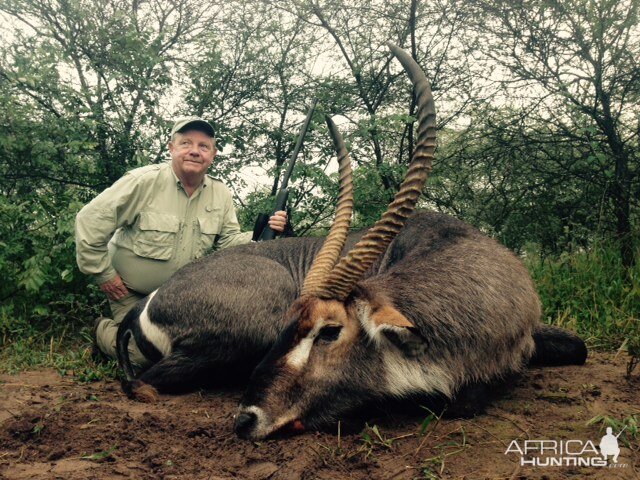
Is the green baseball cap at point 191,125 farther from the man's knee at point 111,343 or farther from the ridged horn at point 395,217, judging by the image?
the ridged horn at point 395,217

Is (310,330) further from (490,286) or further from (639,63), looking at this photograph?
(639,63)

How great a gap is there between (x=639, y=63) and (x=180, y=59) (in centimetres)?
467

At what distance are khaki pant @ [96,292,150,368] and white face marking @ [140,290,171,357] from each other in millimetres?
233

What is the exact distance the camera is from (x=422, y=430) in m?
2.47

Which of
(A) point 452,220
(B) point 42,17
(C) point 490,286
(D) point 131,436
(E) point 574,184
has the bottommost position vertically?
(D) point 131,436

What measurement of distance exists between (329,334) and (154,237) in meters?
2.14

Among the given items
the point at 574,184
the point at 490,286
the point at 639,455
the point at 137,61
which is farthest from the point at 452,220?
the point at 137,61

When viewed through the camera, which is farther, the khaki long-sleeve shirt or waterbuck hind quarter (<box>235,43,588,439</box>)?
the khaki long-sleeve shirt

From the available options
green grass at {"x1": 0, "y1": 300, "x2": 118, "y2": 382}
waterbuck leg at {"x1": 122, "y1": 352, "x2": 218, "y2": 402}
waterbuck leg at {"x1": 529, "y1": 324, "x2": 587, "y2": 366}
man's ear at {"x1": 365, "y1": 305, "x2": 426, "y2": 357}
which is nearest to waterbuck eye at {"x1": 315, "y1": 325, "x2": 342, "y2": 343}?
man's ear at {"x1": 365, "y1": 305, "x2": 426, "y2": 357}

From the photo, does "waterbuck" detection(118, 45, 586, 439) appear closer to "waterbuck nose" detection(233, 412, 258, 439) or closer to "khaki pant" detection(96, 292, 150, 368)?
"waterbuck nose" detection(233, 412, 258, 439)

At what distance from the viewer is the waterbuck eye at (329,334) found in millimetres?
2738

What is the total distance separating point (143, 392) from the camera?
3.27 m

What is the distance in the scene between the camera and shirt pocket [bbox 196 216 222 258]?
4.61 metres

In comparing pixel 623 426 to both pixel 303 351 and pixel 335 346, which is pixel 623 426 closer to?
pixel 335 346
